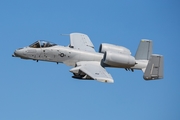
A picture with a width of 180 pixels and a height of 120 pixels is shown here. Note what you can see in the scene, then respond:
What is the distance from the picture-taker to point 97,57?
43.0 m

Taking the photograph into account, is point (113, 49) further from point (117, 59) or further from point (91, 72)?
point (91, 72)

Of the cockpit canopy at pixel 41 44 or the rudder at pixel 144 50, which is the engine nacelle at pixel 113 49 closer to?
the rudder at pixel 144 50

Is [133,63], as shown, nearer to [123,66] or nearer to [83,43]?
[123,66]

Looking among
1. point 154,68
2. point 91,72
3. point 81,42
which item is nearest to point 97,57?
point 91,72

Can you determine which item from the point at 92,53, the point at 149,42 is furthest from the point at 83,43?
the point at 149,42

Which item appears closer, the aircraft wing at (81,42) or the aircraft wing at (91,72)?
the aircraft wing at (91,72)

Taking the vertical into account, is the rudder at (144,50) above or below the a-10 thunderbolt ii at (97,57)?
above

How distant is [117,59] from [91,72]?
11.5 feet

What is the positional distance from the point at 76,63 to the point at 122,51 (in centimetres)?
505

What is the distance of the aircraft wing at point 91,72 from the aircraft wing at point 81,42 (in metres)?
3.62

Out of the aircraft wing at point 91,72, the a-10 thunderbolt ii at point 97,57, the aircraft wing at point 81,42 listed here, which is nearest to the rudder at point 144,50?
the a-10 thunderbolt ii at point 97,57

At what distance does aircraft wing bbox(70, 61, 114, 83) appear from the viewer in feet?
121

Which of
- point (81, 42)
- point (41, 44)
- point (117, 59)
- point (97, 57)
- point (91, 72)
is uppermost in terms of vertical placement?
point (81, 42)

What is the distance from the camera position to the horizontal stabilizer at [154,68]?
39.8m
